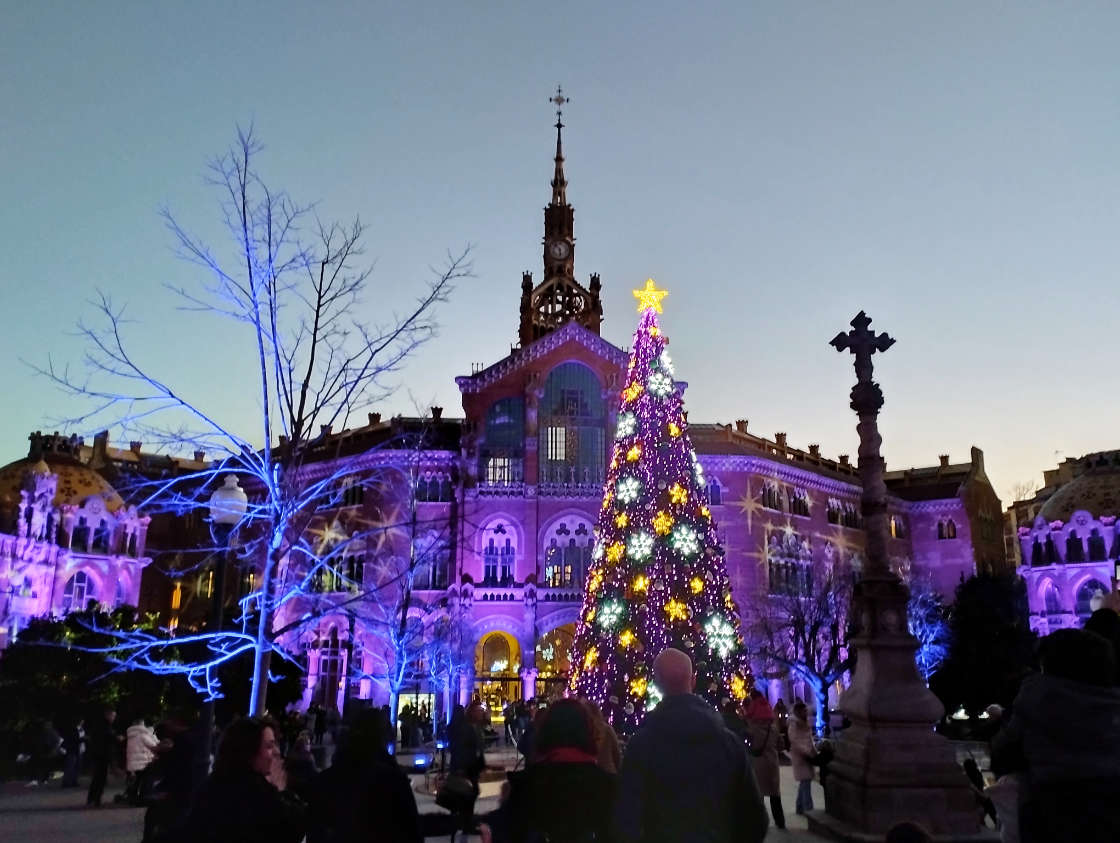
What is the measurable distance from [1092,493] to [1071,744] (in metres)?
67.8

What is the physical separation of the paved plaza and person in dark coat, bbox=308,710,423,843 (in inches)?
227

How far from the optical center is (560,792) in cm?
460

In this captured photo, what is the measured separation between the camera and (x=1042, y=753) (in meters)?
4.14

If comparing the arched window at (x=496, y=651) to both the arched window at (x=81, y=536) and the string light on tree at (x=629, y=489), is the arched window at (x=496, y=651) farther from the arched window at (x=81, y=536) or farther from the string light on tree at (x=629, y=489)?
the arched window at (x=81, y=536)

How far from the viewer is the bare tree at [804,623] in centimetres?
4084

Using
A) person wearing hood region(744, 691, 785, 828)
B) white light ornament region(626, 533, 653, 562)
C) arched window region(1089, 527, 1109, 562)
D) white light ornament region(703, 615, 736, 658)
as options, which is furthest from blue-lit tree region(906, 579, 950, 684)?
person wearing hood region(744, 691, 785, 828)

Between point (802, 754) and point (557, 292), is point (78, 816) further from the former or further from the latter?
point (557, 292)

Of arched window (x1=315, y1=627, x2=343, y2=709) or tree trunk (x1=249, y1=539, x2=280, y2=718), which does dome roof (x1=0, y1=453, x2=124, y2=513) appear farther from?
tree trunk (x1=249, y1=539, x2=280, y2=718)

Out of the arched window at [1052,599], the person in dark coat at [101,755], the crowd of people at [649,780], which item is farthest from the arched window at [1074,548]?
the crowd of people at [649,780]

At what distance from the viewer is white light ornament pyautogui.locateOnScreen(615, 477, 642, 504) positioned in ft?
85.7

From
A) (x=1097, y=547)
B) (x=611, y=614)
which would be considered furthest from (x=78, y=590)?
(x=1097, y=547)

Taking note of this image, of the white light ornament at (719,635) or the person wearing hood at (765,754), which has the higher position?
the white light ornament at (719,635)

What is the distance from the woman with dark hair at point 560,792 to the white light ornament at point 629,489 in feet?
70.1

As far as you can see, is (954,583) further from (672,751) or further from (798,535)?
(672,751)
